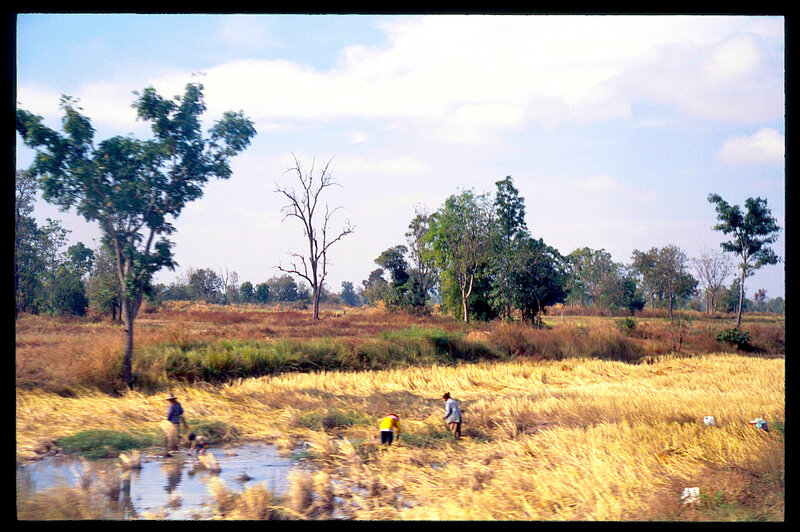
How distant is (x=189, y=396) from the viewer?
1356 centimetres

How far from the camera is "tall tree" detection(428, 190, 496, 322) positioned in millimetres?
33250

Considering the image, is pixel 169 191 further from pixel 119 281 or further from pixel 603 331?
pixel 603 331

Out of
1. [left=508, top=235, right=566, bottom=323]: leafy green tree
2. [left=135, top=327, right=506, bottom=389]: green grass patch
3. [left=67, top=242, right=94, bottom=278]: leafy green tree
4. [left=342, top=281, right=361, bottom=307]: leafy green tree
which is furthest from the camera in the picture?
[left=342, top=281, right=361, bottom=307]: leafy green tree

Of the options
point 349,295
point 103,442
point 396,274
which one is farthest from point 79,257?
point 349,295

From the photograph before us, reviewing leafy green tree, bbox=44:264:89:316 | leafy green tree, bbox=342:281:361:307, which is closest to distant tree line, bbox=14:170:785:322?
leafy green tree, bbox=44:264:89:316

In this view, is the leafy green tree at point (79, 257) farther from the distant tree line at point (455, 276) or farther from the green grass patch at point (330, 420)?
the green grass patch at point (330, 420)

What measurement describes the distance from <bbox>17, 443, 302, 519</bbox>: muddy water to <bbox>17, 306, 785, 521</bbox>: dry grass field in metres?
0.40

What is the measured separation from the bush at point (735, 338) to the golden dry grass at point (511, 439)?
35.8 feet

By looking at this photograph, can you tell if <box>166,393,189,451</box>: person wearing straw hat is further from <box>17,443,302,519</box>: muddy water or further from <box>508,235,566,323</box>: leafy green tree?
<box>508,235,566,323</box>: leafy green tree

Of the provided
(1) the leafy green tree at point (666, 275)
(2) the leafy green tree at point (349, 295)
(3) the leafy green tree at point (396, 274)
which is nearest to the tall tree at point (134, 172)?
(3) the leafy green tree at point (396, 274)

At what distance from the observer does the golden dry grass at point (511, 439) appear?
6.92 meters

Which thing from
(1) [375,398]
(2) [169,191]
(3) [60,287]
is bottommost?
(1) [375,398]
